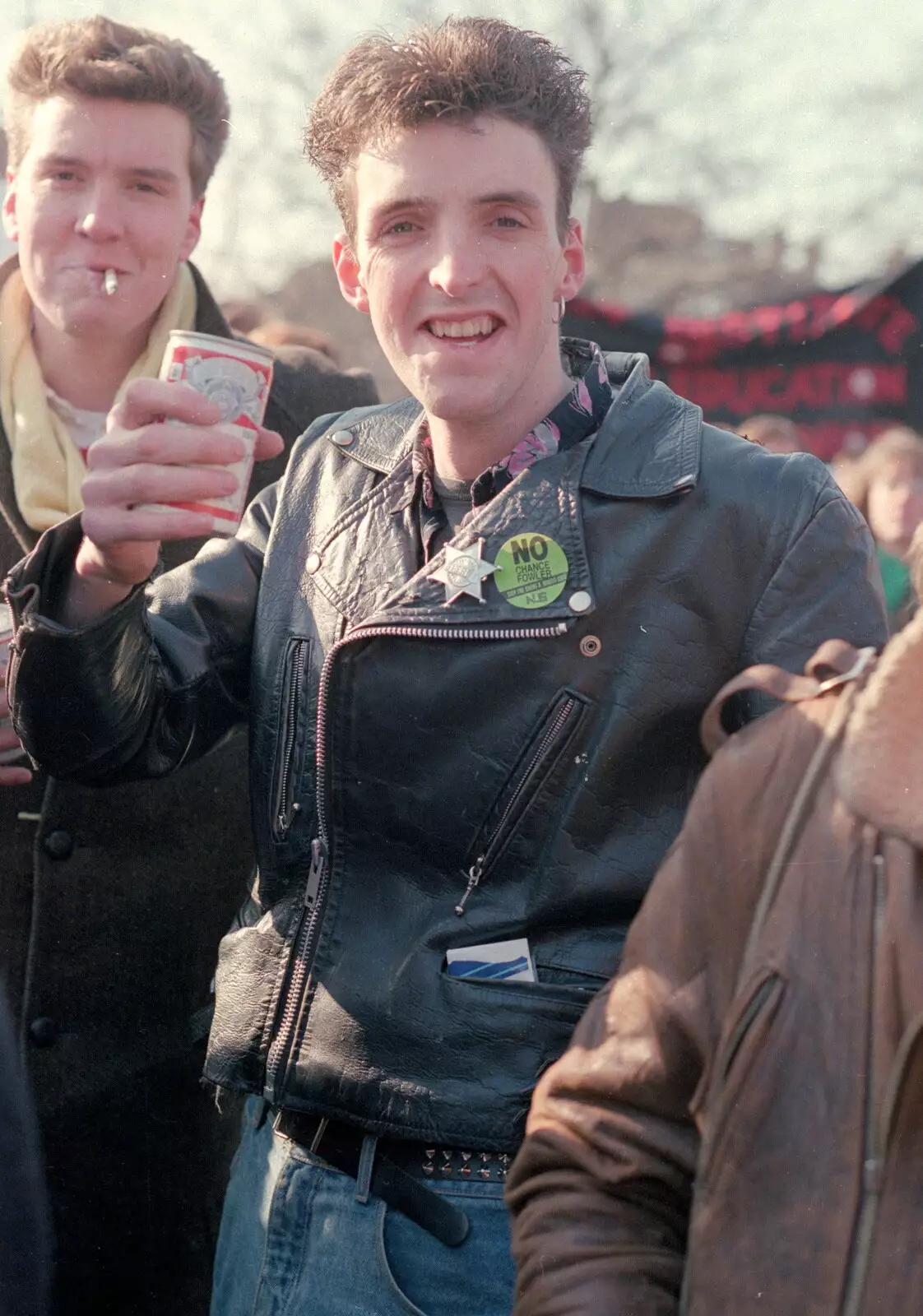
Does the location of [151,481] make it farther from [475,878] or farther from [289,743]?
[475,878]

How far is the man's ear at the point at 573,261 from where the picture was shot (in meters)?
2.48

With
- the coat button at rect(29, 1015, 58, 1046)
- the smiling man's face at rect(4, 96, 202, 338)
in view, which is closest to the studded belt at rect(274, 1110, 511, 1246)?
the coat button at rect(29, 1015, 58, 1046)

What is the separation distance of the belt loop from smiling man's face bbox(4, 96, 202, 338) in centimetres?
182

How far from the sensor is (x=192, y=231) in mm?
3504

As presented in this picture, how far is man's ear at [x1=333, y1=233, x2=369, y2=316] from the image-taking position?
2.53 metres

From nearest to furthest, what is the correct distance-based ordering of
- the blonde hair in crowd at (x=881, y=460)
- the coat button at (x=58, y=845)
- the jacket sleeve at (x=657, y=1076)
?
the jacket sleeve at (x=657, y=1076) → the coat button at (x=58, y=845) → the blonde hair in crowd at (x=881, y=460)

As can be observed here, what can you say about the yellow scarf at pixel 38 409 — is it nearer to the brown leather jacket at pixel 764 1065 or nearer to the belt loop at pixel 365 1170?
the belt loop at pixel 365 1170

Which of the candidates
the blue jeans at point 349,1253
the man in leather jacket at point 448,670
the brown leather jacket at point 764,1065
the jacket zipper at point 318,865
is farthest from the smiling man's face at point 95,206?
the brown leather jacket at point 764,1065

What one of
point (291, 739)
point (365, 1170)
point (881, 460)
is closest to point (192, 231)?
point (291, 739)

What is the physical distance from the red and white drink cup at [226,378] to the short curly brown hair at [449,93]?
294 millimetres

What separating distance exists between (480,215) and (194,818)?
1.45m

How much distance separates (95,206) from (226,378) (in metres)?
1.07

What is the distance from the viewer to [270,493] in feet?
9.09

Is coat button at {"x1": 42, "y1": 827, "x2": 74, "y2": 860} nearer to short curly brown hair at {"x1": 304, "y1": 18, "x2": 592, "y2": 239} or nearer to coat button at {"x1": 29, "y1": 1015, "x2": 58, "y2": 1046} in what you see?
coat button at {"x1": 29, "y1": 1015, "x2": 58, "y2": 1046}
